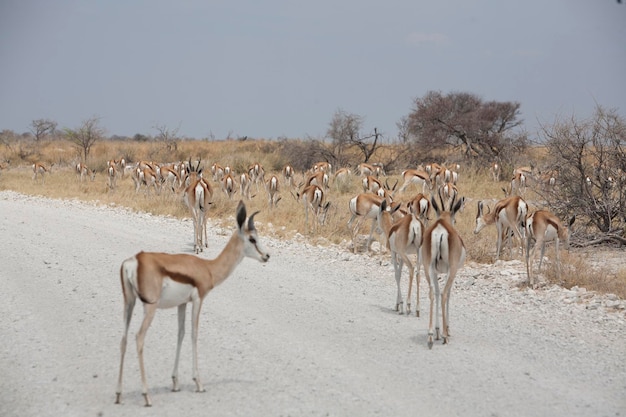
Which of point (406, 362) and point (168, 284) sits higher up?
point (168, 284)

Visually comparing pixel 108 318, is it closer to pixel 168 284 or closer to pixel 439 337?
pixel 168 284

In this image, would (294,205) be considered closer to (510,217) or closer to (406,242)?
(510,217)

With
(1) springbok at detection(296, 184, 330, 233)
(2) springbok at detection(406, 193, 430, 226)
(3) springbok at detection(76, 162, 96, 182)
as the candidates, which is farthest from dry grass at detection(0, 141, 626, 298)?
(2) springbok at detection(406, 193, 430, 226)

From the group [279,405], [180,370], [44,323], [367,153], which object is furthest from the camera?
[367,153]

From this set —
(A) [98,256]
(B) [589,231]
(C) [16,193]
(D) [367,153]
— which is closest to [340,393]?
(A) [98,256]

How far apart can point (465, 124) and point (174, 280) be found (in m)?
30.9

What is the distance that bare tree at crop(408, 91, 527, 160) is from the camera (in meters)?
33.5

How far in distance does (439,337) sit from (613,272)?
5.40 meters

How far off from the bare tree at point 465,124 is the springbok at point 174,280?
2669 centimetres

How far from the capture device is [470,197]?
23.4 metres

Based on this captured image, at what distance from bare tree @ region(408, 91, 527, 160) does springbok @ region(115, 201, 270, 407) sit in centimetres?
2669

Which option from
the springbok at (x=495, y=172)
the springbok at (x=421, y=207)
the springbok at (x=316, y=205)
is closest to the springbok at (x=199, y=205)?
the springbok at (x=316, y=205)

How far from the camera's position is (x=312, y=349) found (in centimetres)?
646

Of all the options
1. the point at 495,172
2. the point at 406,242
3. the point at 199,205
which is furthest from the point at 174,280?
the point at 495,172
